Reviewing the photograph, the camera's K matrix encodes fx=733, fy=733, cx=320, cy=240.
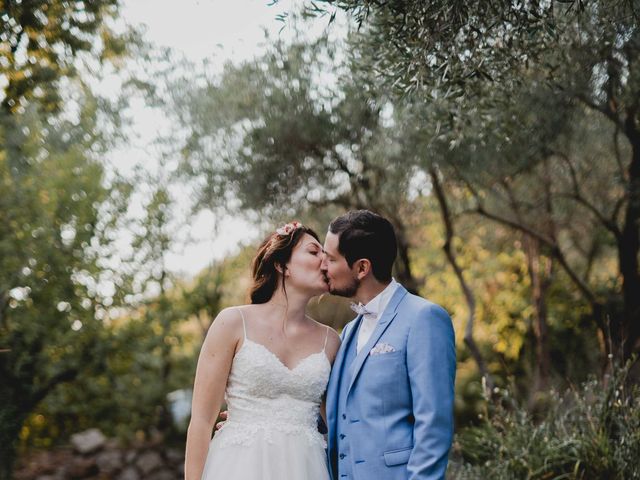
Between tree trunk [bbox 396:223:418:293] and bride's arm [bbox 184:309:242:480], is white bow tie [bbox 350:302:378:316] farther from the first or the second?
tree trunk [bbox 396:223:418:293]

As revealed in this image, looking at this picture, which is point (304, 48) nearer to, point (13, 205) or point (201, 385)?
point (13, 205)

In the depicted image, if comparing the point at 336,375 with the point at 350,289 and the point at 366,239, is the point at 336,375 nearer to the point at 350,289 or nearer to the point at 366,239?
the point at 350,289

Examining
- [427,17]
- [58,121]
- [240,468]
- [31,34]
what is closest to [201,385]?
[240,468]

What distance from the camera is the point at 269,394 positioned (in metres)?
3.92

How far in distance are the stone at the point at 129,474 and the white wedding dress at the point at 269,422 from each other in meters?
8.12

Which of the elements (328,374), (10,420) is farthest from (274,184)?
(328,374)

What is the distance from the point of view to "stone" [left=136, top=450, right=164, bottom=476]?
450 inches

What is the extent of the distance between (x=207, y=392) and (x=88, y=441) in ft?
28.2

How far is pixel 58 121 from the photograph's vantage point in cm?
984

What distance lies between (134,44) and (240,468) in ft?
25.3

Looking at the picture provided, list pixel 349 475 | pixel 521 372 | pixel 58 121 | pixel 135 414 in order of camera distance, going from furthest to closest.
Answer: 1. pixel 521 372
2. pixel 135 414
3. pixel 58 121
4. pixel 349 475

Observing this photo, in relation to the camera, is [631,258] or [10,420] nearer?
[631,258]

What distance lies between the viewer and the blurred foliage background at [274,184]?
6504 mm

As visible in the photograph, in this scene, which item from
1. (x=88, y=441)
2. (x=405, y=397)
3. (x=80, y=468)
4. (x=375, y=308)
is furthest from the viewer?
(x=88, y=441)
